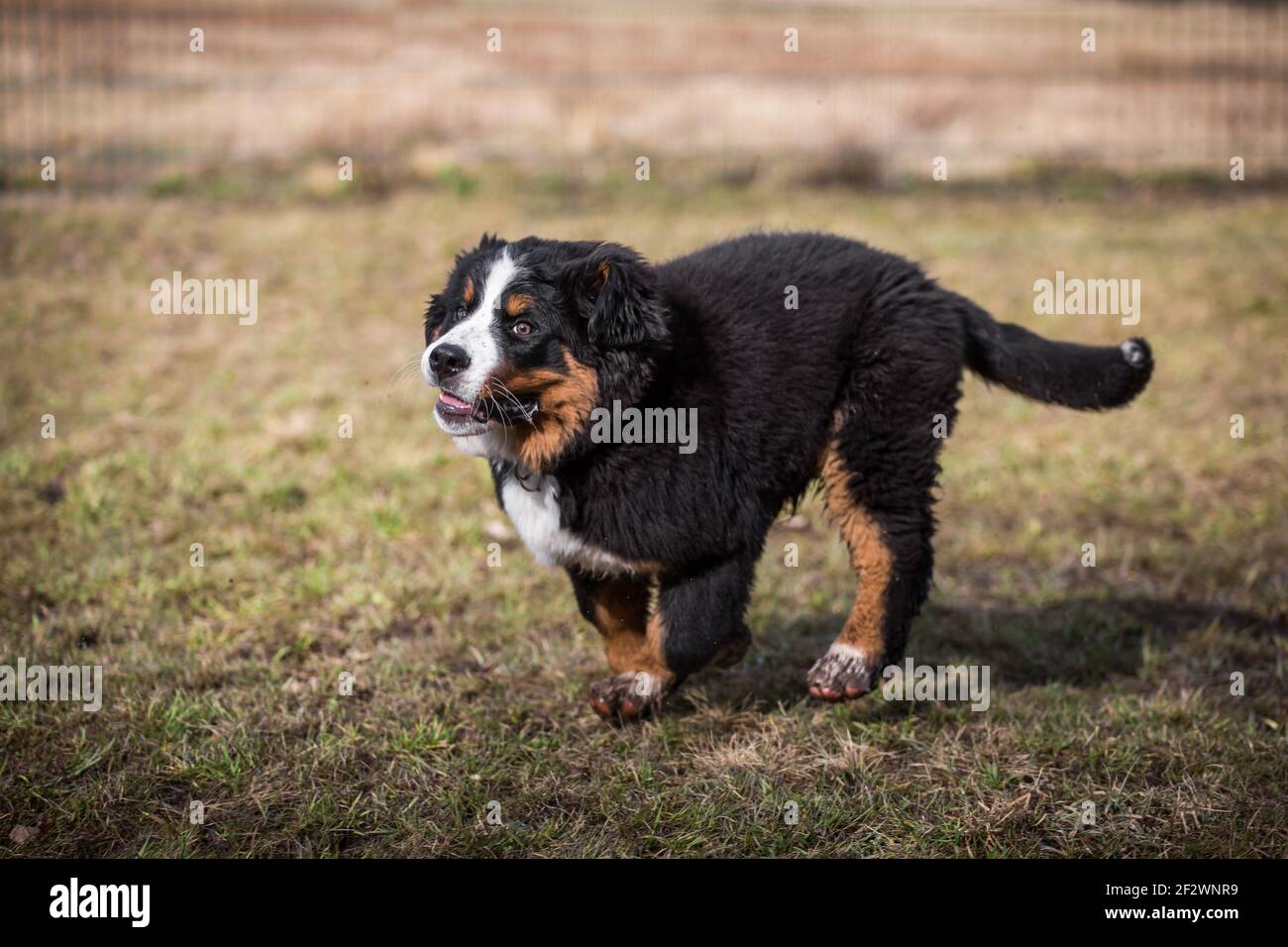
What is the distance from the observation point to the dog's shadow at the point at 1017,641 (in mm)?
5008

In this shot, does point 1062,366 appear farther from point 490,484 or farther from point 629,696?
point 490,484

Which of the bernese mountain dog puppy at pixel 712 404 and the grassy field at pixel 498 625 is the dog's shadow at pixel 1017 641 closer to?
the grassy field at pixel 498 625

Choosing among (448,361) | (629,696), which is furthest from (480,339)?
(629,696)

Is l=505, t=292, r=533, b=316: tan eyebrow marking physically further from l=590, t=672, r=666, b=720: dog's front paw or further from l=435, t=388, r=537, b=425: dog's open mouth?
l=590, t=672, r=666, b=720: dog's front paw

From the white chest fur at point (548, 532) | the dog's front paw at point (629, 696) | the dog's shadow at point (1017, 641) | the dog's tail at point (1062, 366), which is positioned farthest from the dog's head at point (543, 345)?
the dog's tail at point (1062, 366)

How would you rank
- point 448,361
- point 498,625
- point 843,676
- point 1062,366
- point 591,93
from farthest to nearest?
1. point 591,93
2. point 498,625
3. point 1062,366
4. point 843,676
5. point 448,361

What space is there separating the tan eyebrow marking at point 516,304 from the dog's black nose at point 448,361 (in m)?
0.23

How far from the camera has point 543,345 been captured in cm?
394

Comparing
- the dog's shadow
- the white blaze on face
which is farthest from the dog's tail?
the white blaze on face

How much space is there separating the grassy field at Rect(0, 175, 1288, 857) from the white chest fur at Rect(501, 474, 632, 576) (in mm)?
689

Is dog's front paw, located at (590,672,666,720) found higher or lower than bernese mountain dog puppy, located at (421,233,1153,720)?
lower

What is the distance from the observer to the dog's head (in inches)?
152

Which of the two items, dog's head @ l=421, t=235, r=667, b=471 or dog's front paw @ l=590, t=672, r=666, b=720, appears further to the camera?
dog's front paw @ l=590, t=672, r=666, b=720

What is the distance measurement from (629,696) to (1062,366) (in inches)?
83.4
